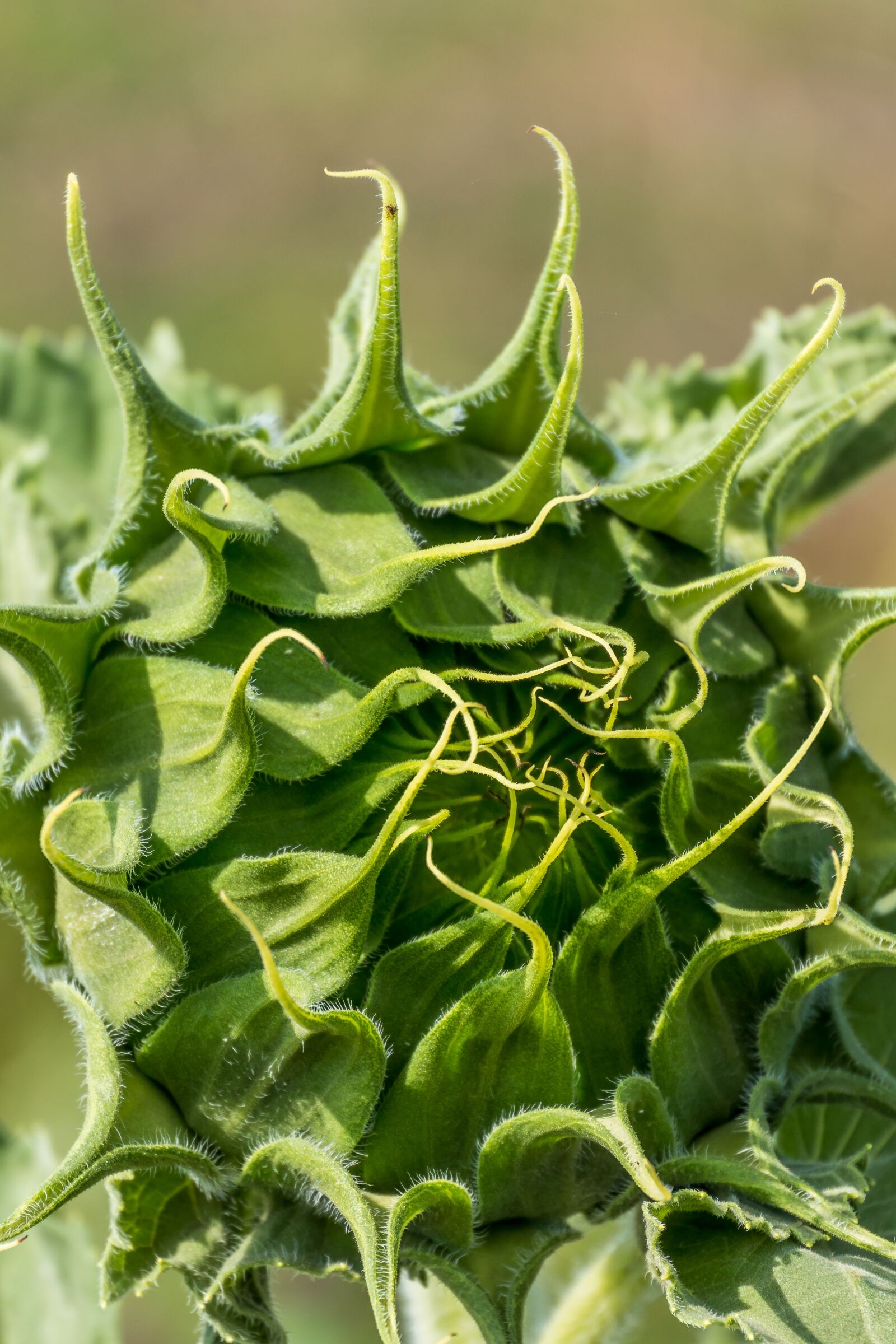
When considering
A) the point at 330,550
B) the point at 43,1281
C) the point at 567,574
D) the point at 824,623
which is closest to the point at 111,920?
the point at 330,550

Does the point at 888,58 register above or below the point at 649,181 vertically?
above

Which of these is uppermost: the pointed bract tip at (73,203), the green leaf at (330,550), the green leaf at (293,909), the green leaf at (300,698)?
the pointed bract tip at (73,203)

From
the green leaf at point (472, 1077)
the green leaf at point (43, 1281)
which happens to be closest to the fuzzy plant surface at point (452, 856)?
the green leaf at point (472, 1077)

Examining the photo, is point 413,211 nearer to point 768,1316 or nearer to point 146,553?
point 146,553

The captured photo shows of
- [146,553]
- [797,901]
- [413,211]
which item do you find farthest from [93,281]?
[413,211]

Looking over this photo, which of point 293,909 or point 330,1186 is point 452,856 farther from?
point 330,1186

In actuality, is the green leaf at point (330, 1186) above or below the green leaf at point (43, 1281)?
above

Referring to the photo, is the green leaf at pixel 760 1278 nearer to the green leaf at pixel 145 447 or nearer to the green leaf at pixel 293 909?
the green leaf at pixel 293 909

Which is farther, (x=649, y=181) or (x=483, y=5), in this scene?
(x=483, y=5)
